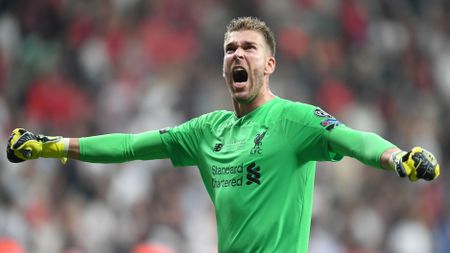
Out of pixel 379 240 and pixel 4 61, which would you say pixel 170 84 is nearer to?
pixel 4 61

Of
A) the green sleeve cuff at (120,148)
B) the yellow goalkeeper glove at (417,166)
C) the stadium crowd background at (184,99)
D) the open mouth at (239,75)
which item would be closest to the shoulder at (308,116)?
the open mouth at (239,75)

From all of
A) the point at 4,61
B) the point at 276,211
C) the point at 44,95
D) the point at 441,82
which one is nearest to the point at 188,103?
the point at 44,95

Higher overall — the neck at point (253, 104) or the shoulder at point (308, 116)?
the neck at point (253, 104)

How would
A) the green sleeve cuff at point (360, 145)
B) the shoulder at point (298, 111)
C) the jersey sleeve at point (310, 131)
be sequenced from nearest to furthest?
the green sleeve cuff at point (360, 145), the jersey sleeve at point (310, 131), the shoulder at point (298, 111)

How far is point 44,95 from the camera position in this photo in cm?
954

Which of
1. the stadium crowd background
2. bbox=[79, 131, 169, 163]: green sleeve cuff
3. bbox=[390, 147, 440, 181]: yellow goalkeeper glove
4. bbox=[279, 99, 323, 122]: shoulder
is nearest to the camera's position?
bbox=[390, 147, 440, 181]: yellow goalkeeper glove

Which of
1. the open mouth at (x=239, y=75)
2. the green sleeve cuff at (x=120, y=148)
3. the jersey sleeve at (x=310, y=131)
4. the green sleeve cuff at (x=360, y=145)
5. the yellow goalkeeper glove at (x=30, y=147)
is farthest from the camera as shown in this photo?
the green sleeve cuff at (x=120, y=148)

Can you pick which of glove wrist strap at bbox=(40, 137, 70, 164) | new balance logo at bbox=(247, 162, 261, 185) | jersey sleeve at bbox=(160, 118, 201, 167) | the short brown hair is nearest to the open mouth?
the short brown hair

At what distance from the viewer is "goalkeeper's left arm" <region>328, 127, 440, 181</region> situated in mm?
3184

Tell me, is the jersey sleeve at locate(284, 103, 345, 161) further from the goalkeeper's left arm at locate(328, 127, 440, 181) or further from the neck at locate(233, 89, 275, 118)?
the neck at locate(233, 89, 275, 118)

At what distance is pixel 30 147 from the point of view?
4219 mm

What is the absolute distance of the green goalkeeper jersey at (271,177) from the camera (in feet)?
12.7

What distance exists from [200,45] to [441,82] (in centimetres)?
298

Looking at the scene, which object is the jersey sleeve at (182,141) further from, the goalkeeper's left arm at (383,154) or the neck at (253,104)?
the goalkeeper's left arm at (383,154)
